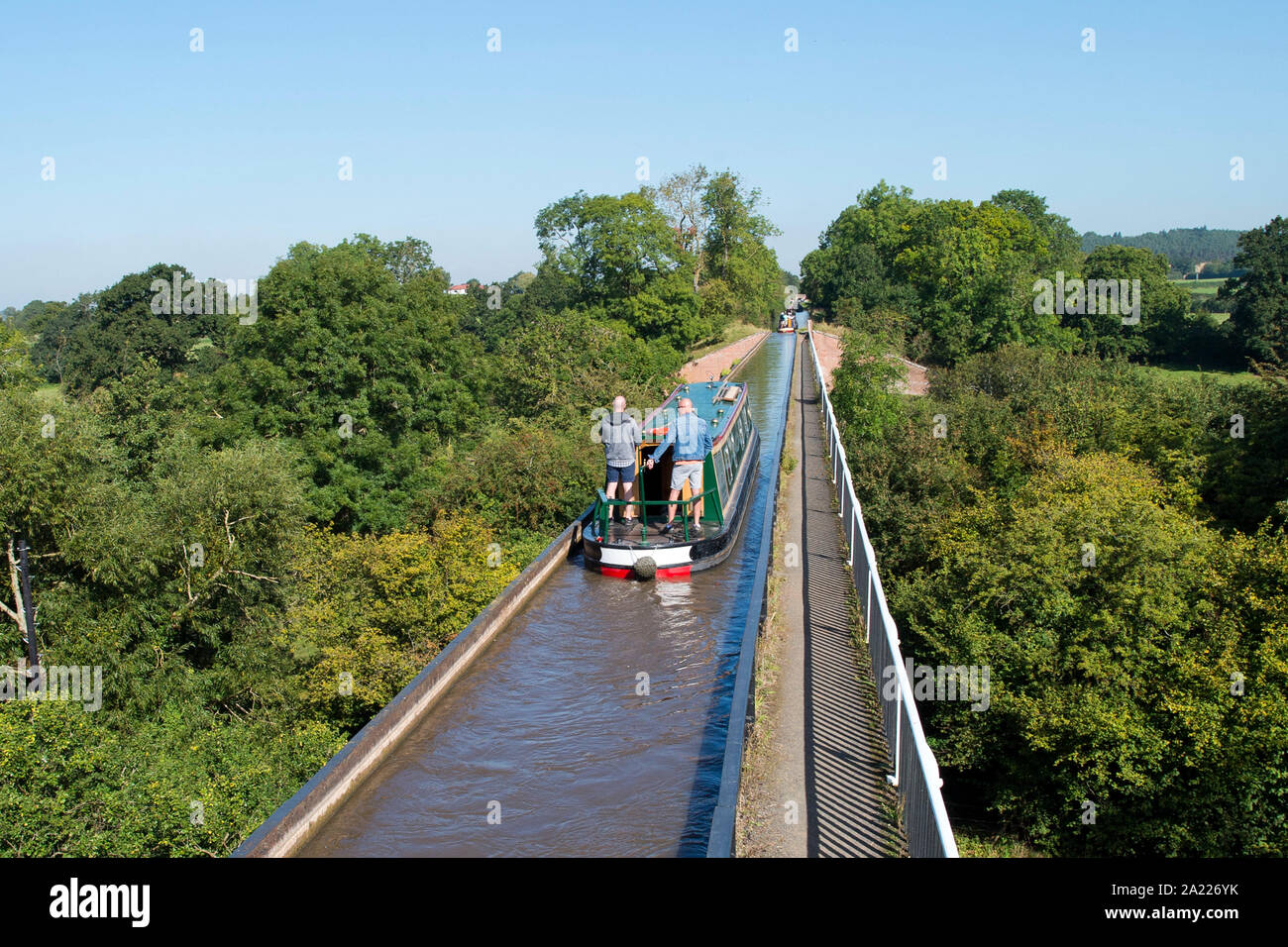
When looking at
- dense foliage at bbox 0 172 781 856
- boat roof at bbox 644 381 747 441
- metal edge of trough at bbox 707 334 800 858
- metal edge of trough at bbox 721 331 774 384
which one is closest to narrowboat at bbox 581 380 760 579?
boat roof at bbox 644 381 747 441

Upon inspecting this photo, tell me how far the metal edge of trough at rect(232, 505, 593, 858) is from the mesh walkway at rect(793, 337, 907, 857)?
373cm

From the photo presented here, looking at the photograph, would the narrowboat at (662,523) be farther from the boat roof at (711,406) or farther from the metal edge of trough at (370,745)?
the metal edge of trough at (370,745)

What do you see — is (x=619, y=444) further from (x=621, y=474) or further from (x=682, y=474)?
(x=682, y=474)

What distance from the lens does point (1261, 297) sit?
219 ft

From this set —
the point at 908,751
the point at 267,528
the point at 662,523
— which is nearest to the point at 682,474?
the point at 662,523

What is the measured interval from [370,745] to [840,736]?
4.43m

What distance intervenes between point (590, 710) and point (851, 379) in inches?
932

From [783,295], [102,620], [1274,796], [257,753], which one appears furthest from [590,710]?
[783,295]

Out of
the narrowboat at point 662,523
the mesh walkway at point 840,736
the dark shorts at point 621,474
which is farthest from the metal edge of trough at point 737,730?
the dark shorts at point 621,474

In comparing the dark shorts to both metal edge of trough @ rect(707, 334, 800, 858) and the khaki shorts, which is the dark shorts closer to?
the khaki shorts

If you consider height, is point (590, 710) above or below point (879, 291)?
below

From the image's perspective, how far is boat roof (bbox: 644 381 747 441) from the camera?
18.5 metres

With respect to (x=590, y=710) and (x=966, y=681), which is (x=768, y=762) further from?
(x=966, y=681)

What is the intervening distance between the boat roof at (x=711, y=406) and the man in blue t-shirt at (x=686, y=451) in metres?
0.95
